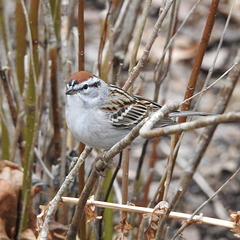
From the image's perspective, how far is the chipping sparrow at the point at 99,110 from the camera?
92.5 inches

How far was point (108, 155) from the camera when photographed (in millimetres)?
1741

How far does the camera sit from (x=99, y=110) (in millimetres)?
2582

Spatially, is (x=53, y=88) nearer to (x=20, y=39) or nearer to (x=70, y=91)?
(x=20, y=39)

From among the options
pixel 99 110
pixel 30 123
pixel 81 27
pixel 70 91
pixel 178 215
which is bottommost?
pixel 178 215

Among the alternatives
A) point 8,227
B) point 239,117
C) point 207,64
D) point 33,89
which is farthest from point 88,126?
point 207,64

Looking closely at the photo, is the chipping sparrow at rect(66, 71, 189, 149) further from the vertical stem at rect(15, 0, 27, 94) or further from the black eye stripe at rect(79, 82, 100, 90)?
the vertical stem at rect(15, 0, 27, 94)

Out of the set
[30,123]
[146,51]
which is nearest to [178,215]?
[146,51]

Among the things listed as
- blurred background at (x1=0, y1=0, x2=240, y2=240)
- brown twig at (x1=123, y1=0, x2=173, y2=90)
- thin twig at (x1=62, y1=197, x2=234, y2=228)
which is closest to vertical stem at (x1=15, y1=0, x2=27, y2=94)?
blurred background at (x1=0, y1=0, x2=240, y2=240)

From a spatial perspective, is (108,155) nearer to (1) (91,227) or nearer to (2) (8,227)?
(1) (91,227)

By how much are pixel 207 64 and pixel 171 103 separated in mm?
3904

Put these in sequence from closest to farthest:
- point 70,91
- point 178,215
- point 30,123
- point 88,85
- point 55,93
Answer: point 178,215 → point 70,91 → point 88,85 → point 30,123 → point 55,93

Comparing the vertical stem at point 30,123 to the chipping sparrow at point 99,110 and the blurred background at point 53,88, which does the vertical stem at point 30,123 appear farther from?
the chipping sparrow at point 99,110

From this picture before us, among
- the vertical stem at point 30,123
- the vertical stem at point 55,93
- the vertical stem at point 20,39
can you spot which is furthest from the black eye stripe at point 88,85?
the vertical stem at point 20,39

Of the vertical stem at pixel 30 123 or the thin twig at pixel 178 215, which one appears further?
the vertical stem at pixel 30 123
